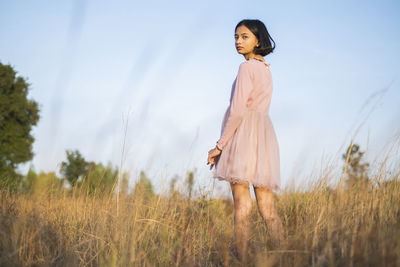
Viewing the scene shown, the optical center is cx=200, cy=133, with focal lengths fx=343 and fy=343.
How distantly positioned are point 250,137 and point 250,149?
88 millimetres

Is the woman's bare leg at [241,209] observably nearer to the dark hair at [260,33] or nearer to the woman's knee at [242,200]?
the woman's knee at [242,200]

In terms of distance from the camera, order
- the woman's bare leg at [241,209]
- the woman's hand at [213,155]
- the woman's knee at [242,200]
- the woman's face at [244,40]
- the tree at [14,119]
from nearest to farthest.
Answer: the woman's bare leg at [241,209] → the woman's knee at [242,200] → the woman's hand at [213,155] → the woman's face at [244,40] → the tree at [14,119]

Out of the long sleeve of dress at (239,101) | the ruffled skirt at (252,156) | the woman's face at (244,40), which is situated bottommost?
the ruffled skirt at (252,156)

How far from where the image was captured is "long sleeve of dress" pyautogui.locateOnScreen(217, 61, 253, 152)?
2.47 metres

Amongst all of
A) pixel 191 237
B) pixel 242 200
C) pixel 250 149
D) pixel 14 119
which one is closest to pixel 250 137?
pixel 250 149

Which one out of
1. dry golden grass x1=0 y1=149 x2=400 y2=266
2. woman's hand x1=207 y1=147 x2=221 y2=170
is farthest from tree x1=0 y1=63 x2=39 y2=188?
woman's hand x1=207 y1=147 x2=221 y2=170

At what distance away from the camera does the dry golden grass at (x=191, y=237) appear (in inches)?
73.6

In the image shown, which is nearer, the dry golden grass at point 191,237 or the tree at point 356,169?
the dry golden grass at point 191,237

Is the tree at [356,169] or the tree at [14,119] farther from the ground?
the tree at [14,119]

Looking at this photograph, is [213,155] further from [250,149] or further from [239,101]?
[239,101]

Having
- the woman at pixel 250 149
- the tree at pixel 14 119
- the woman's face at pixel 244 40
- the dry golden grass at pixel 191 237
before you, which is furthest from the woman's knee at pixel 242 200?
the tree at pixel 14 119

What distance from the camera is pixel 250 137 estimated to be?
2482 mm

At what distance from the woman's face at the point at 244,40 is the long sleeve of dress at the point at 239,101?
22cm

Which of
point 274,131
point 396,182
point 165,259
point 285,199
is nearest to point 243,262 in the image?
point 165,259
